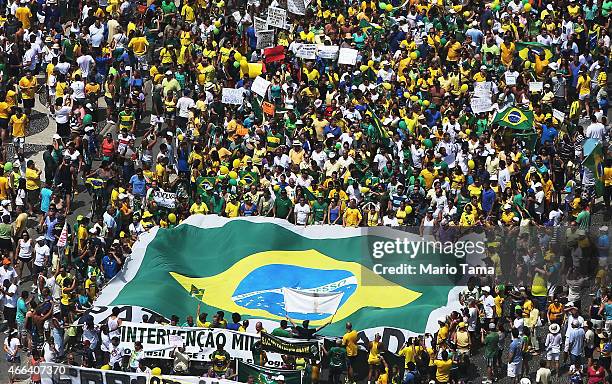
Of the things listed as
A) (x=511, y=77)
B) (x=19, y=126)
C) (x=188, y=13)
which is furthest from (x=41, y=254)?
(x=511, y=77)

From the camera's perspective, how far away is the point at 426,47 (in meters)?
47.9

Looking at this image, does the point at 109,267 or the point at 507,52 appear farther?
the point at 507,52

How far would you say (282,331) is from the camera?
3794cm

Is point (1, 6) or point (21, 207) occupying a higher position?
point (1, 6)

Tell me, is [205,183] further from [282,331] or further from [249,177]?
[282,331]

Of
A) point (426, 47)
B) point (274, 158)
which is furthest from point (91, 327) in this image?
point (426, 47)

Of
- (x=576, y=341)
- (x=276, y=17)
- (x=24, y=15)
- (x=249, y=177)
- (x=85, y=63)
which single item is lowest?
(x=576, y=341)

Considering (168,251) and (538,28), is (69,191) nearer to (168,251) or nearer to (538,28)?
(168,251)

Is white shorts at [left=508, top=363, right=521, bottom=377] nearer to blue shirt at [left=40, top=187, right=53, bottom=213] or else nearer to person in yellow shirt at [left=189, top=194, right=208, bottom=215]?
person in yellow shirt at [left=189, top=194, right=208, bottom=215]

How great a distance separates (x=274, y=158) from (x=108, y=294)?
605cm

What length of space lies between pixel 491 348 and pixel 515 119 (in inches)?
292

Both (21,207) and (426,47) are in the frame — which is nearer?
(21,207)

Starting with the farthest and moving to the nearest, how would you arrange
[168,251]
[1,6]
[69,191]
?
[1,6], [69,191], [168,251]

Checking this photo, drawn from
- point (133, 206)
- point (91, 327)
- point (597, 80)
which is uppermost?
point (597, 80)
